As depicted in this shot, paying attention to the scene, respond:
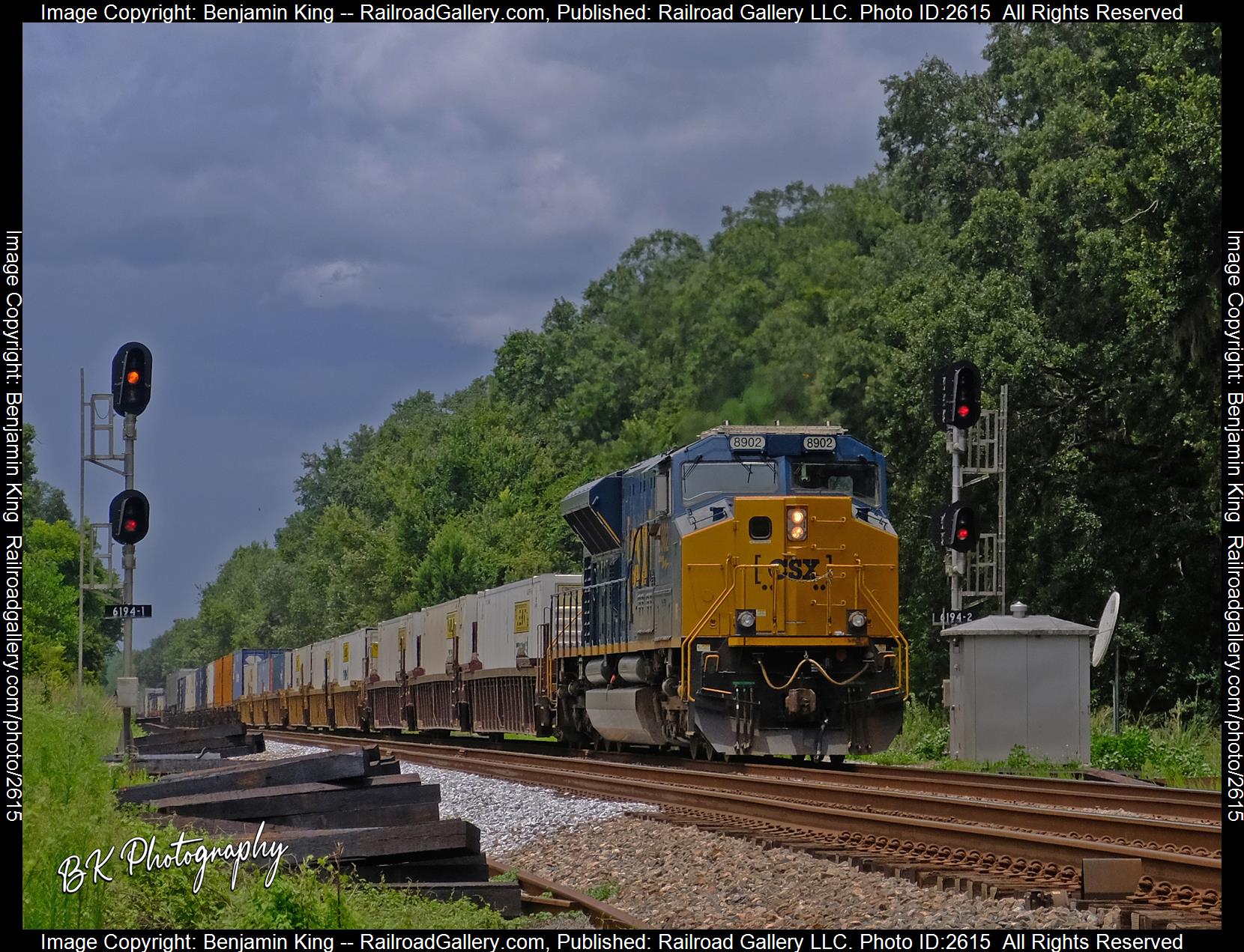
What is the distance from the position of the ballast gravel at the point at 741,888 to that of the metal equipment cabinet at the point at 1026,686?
28.7 ft

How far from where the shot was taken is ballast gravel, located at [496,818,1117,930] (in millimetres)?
7953

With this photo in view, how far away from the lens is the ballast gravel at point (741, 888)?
795cm

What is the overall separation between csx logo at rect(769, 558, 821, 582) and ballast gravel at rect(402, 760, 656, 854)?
3928mm

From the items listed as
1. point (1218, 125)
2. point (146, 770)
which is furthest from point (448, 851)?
point (1218, 125)

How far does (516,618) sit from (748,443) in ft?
36.3

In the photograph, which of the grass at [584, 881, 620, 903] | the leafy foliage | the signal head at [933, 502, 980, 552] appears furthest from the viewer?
the leafy foliage

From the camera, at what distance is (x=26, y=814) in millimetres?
8453

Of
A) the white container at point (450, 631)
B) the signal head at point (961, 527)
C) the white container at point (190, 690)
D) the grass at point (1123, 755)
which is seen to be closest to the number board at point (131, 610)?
the grass at point (1123, 755)

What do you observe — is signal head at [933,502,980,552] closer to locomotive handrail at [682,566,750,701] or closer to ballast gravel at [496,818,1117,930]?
locomotive handrail at [682,566,750,701]

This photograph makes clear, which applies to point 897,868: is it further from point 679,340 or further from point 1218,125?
point 679,340

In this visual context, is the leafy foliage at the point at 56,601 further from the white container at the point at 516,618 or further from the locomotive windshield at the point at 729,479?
the locomotive windshield at the point at 729,479

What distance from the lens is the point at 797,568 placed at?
1825 cm

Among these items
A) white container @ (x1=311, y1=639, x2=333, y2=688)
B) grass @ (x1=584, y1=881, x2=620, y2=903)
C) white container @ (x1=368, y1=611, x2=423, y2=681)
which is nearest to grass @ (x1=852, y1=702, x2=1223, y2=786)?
grass @ (x1=584, y1=881, x2=620, y2=903)
